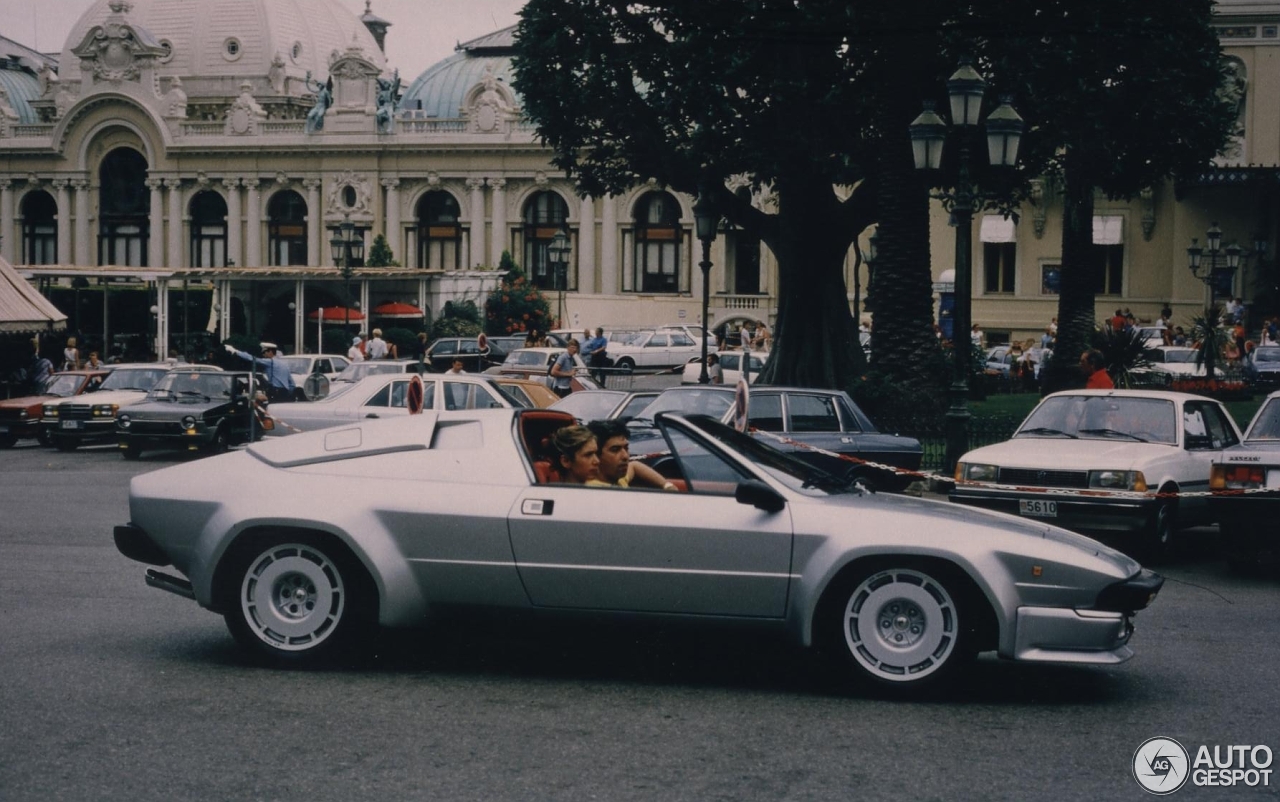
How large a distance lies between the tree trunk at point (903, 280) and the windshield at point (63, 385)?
15.0 m

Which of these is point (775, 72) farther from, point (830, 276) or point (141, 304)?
point (141, 304)

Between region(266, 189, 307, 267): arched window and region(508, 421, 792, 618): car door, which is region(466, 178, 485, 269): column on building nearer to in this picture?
region(266, 189, 307, 267): arched window

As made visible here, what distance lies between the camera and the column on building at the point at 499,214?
76062mm

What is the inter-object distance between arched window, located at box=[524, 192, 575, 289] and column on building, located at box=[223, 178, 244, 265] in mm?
15020

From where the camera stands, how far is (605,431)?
8586 mm

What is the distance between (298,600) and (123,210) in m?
79.3

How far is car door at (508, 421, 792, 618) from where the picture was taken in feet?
25.7

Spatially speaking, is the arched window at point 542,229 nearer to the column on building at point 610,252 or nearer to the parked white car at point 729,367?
the column on building at point 610,252

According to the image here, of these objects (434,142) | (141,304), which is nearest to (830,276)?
(141,304)

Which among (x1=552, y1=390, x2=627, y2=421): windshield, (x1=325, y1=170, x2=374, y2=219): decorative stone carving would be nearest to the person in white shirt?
(x1=552, y1=390, x2=627, y2=421): windshield

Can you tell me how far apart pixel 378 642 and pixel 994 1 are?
1925 centimetres

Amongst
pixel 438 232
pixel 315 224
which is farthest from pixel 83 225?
pixel 438 232

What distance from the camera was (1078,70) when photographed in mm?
25453

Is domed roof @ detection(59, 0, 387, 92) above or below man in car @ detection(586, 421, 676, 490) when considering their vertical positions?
above
